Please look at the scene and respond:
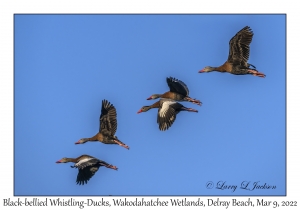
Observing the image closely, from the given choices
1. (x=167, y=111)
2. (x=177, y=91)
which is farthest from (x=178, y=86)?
(x=167, y=111)

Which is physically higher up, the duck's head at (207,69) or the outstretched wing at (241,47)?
the outstretched wing at (241,47)

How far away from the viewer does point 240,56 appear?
22328mm

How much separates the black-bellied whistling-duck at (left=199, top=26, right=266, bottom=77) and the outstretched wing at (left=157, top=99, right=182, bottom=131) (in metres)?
1.61

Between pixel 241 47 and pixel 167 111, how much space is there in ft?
8.71

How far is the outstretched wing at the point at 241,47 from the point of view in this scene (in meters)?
21.9

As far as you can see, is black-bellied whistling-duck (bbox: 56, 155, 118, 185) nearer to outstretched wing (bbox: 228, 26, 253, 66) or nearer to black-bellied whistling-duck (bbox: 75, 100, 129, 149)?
black-bellied whistling-duck (bbox: 75, 100, 129, 149)

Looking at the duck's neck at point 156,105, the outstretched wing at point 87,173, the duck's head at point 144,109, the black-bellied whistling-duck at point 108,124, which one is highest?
the duck's neck at point 156,105

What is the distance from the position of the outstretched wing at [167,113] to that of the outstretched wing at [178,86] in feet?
1.16

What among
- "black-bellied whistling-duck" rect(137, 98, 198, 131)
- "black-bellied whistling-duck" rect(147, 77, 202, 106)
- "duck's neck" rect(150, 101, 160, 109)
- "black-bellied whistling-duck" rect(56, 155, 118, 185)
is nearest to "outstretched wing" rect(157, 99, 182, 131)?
"black-bellied whistling-duck" rect(137, 98, 198, 131)

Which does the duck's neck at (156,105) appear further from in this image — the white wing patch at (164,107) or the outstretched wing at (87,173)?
the outstretched wing at (87,173)

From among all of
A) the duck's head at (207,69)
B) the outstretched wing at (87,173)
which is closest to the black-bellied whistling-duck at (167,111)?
the duck's head at (207,69)

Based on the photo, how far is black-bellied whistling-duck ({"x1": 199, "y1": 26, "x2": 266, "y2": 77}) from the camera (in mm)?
21939
